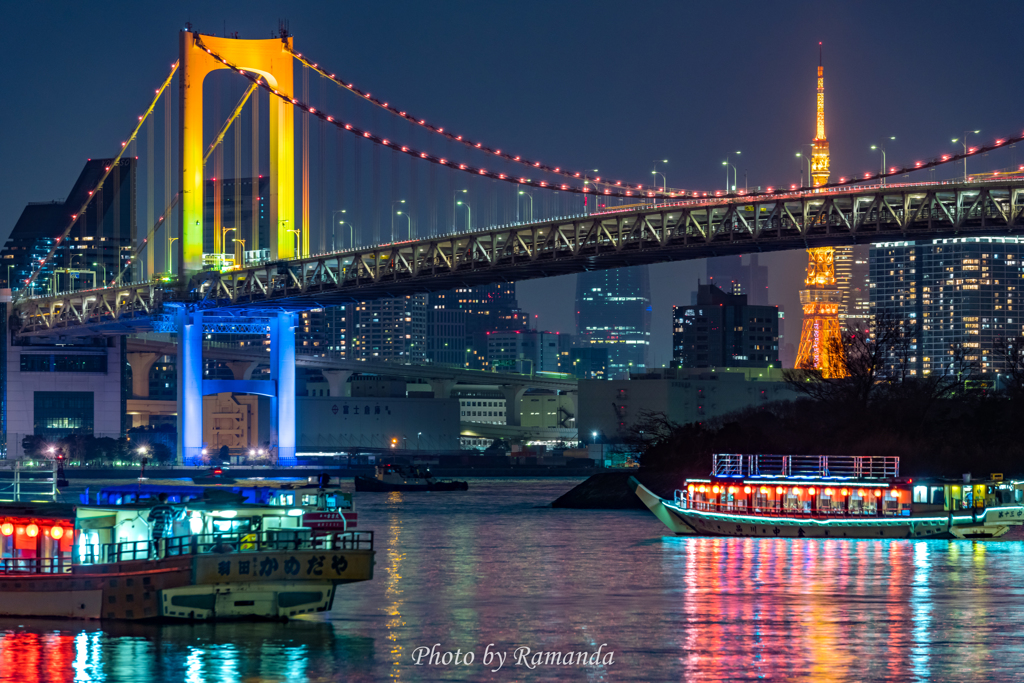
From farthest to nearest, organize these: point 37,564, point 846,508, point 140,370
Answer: point 140,370
point 846,508
point 37,564

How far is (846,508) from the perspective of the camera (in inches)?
1948

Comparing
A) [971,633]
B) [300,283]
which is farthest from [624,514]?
[971,633]

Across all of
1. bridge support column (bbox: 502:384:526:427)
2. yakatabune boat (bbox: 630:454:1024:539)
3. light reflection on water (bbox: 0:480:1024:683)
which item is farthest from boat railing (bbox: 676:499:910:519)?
bridge support column (bbox: 502:384:526:427)

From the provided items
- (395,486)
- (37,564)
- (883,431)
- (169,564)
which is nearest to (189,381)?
(395,486)

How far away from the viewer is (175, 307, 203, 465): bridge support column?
8556 centimetres

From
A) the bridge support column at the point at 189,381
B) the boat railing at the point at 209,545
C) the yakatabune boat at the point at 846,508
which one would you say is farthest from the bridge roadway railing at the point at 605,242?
the boat railing at the point at 209,545

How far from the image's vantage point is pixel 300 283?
264 ft

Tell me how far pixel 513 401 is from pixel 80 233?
53798mm

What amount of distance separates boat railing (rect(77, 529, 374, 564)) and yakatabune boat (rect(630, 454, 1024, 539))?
23426mm

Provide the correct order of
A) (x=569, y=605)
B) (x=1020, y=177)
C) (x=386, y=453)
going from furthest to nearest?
(x=386, y=453) → (x=1020, y=177) → (x=569, y=605)

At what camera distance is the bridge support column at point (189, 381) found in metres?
85.6

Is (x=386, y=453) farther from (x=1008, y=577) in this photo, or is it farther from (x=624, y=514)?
(x=1008, y=577)

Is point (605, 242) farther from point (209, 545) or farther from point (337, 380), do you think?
point (337, 380)

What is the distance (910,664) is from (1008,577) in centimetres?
1342
